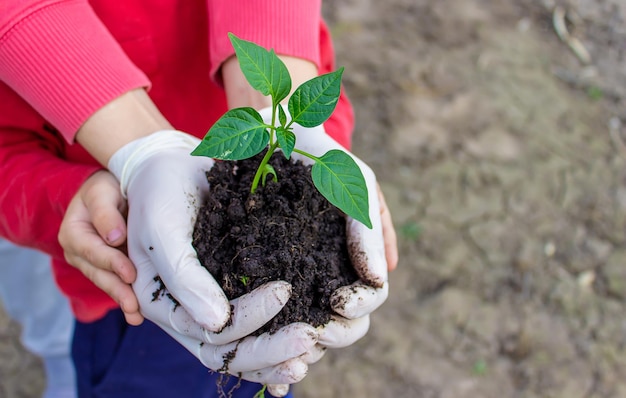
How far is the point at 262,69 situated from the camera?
111cm

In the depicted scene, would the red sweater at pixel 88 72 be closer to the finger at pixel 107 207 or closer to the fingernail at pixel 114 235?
the finger at pixel 107 207

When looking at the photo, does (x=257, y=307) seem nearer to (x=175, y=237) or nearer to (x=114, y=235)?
(x=175, y=237)

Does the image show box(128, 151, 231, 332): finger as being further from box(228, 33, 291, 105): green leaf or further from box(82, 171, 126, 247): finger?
box(228, 33, 291, 105): green leaf

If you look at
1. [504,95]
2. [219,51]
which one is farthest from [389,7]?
[219,51]

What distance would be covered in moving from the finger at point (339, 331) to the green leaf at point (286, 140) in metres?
0.39

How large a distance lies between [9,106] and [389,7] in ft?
8.69

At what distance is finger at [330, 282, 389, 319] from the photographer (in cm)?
121

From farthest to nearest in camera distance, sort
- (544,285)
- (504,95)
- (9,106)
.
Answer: (504,95) → (544,285) → (9,106)

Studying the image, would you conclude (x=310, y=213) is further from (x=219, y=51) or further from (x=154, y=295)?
(x=219, y=51)

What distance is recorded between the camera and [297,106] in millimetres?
1121

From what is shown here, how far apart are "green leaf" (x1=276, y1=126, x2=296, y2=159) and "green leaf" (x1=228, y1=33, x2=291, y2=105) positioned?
77 mm

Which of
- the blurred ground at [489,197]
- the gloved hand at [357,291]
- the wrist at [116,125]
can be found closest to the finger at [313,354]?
the gloved hand at [357,291]

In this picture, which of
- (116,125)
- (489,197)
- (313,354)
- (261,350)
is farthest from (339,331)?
(489,197)

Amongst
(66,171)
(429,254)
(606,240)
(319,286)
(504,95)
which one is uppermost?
(66,171)
